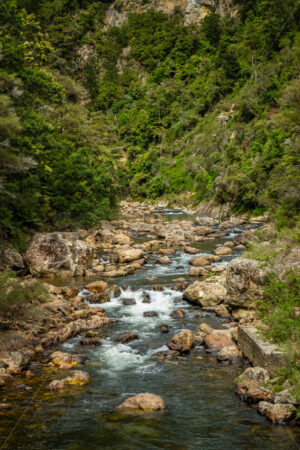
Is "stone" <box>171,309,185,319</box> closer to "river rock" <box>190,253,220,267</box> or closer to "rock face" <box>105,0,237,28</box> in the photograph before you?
"river rock" <box>190,253,220,267</box>

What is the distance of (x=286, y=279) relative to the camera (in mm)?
9156

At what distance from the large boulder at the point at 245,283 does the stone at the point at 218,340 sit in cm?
128

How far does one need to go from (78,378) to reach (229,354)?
10.8 ft

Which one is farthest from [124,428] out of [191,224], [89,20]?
[89,20]

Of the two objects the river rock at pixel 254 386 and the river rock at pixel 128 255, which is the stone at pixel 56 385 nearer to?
the river rock at pixel 254 386

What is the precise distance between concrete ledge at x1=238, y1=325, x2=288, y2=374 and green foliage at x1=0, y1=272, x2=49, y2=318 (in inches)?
209

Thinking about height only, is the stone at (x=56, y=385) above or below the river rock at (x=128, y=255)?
above

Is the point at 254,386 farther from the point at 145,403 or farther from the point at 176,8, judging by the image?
the point at 176,8

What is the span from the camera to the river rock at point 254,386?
6.37 meters

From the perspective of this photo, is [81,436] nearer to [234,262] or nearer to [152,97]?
[234,262]

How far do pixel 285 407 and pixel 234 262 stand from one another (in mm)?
5011

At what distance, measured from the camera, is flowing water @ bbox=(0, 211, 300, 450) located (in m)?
5.46

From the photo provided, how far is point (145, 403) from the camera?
641 centimetres

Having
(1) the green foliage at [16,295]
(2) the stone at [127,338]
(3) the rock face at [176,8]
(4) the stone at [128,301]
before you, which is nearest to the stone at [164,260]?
(4) the stone at [128,301]
